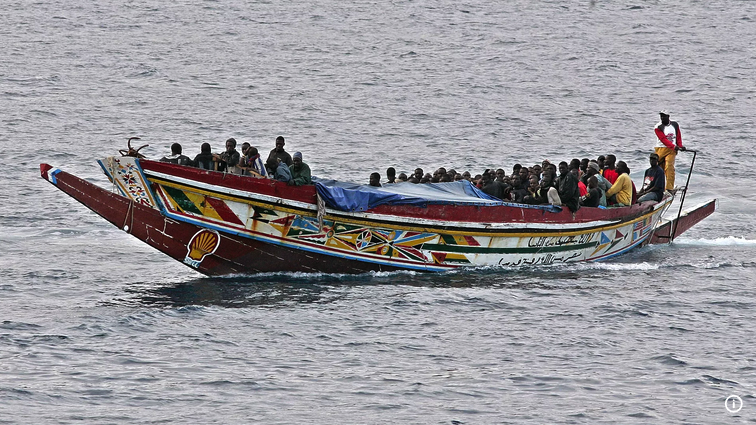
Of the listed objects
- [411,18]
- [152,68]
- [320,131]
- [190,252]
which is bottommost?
[190,252]

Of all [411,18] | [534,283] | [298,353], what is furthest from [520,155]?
[411,18]

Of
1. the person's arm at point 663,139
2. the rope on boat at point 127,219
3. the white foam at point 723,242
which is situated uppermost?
the person's arm at point 663,139

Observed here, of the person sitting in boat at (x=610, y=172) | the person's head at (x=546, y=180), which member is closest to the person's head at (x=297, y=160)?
the person's head at (x=546, y=180)

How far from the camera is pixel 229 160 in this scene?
68.1 feet

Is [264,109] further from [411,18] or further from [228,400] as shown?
[228,400]

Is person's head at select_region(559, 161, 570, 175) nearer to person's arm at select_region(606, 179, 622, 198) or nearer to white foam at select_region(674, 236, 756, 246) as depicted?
person's arm at select_region(606, 179, 622, 198)

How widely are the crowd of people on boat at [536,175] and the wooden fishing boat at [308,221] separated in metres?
0.45

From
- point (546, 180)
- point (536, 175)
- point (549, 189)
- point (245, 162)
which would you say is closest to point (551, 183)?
point (546, 180)

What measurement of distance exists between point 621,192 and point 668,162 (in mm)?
3065

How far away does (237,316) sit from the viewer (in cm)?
1944

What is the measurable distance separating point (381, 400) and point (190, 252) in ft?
21.1

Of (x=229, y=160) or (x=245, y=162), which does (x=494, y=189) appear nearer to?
(x=245, y=162)

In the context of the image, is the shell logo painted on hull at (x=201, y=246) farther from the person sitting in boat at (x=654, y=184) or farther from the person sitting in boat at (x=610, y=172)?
the person sitting in boat at (x=654, y=184)

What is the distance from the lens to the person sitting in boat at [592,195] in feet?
78.4
